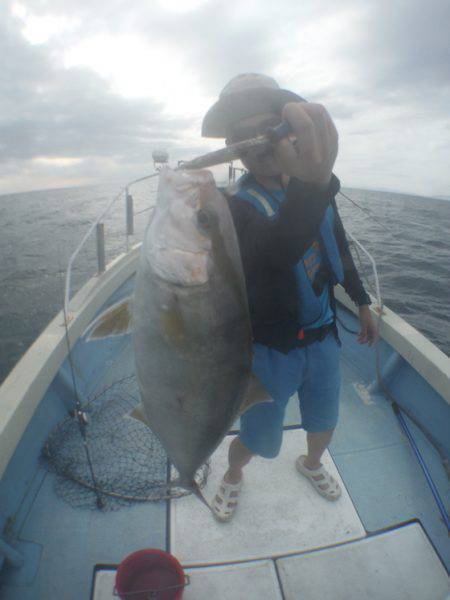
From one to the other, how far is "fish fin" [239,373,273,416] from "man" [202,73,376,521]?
10.9 inches

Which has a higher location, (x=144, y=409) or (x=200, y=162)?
(x=200, y=162)

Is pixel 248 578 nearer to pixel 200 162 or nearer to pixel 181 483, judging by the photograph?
pixel 181 483

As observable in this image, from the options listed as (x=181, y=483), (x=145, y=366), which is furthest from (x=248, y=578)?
(x=145, y=366)

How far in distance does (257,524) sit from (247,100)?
261cm

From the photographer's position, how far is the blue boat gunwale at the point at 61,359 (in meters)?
2.10

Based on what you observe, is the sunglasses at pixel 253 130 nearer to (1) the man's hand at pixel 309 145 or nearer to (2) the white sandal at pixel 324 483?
(1) the man's hand at pixel 309 145

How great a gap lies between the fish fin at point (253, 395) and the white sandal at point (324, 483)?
1.28m

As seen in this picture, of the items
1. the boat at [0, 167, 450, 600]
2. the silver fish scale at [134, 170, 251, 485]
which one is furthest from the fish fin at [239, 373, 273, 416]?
the boat at [0, 167, 450, 600]

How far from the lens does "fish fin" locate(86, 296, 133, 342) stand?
1.63 meters

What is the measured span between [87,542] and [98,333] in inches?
63.1

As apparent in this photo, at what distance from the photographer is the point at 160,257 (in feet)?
4.53

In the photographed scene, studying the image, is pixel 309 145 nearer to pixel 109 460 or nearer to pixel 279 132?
pixel 279 132

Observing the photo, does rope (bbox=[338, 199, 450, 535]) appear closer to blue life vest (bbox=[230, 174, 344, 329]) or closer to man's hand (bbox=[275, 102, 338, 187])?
blue life vest (bbox=[230, 174, 344, 329])

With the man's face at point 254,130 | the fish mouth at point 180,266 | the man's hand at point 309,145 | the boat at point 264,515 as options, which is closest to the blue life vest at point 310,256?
the man's face at point 254,130
